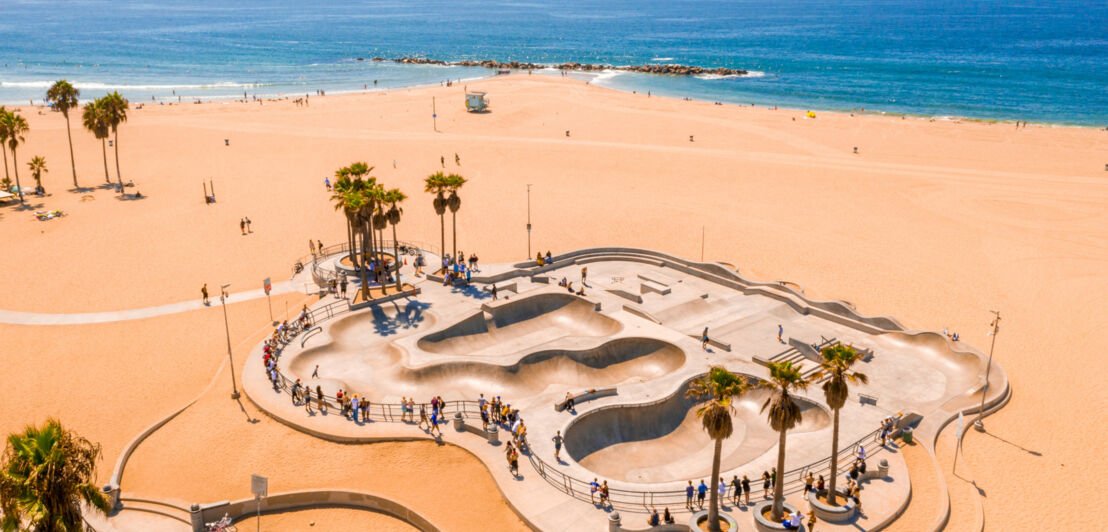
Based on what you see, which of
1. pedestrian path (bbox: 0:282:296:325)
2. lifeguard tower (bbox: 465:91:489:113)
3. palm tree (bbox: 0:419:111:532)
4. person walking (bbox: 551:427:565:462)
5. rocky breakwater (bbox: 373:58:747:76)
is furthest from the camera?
rocky breakwater (bbox: 373:58:747:76)

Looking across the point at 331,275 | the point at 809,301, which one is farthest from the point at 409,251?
the point at 809,301

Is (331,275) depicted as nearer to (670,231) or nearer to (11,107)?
(670,231)

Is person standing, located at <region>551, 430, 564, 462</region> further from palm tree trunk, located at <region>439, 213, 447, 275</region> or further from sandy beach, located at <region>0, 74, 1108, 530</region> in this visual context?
palm tree trunk, located at <region>439, 213, 447, 275</region>

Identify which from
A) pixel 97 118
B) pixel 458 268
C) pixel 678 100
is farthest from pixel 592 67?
pixel 458 268

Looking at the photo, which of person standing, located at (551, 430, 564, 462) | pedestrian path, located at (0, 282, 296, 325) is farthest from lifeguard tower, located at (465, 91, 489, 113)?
person standing, located at (551, 430, 564, 462)

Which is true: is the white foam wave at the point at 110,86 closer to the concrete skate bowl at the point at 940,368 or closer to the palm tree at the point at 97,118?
the palm tree at the point at 97,118

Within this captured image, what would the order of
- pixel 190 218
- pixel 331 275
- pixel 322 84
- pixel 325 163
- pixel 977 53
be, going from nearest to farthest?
pixel 331 275 < pixel 190 218 < pixel 325 163 < pixel 322 84 < pixel 977 53
